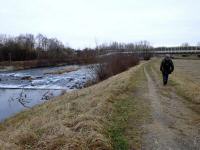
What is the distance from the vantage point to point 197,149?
7648 millimetres

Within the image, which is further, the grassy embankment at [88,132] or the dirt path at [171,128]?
the dirt path at [171,128]

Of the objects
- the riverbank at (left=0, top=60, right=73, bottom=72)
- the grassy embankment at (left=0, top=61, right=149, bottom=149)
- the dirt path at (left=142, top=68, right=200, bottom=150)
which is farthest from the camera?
the riverbank at (left=0, top=60, right=73, bottom=72)

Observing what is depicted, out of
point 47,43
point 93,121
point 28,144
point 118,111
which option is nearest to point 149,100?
point 118,111

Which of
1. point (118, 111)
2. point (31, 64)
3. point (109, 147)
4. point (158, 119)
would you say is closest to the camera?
point (109, 147)

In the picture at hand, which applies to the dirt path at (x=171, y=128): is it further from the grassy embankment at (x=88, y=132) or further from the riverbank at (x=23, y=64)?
the riverbank at (x=23, y=64)

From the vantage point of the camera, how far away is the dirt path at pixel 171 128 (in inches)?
312

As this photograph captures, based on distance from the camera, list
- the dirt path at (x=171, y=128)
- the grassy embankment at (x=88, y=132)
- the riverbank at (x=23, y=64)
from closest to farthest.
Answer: the grassy embankment at (x=88, y=132) → the dirt path at (x=171, y=128) → the riverbank at (x=23, y=64)

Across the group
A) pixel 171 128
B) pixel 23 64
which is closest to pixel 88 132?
pixel 171 128

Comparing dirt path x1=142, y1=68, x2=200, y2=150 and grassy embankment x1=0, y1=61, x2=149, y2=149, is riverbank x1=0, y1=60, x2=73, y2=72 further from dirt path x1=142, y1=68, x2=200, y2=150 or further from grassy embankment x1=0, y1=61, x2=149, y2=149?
grassy embankment x1=0, y1=61, x2=149, y2=149

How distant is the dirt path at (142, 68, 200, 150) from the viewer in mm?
7926

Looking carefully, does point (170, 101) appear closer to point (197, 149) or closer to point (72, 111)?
point (72, 111)

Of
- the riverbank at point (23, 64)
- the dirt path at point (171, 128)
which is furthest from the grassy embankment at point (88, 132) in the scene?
the riverbank at point (23, 64)

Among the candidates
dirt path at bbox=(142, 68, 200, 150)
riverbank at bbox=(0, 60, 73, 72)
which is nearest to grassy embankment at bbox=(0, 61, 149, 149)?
dirt path at bbox=(142, 68, 200, 150)

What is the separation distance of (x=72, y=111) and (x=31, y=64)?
8335 centimetres
